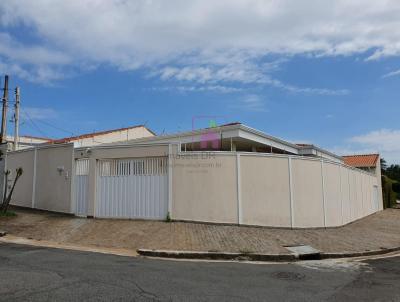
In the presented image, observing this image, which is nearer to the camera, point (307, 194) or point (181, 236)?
point (181, 236)

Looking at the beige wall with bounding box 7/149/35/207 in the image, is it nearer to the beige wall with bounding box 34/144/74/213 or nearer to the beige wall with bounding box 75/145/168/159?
the beige wall with bounding box 34/144/74/213

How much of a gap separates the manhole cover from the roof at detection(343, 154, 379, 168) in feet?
88.6

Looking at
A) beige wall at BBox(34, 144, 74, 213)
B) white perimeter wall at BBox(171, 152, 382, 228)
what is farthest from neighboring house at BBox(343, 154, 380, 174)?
beige wall at BBox(34, 144, 74, 213)

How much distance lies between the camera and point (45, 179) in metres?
17.9

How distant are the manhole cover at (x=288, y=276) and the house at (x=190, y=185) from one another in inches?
220

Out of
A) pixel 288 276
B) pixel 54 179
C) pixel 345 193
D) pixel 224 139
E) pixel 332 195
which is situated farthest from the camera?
pixel 345 193

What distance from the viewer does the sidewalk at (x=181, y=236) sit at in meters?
12.1

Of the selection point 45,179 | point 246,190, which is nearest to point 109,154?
point 45,179

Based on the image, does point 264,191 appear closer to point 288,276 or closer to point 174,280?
point 288,276

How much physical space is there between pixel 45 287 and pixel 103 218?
9.02 metres

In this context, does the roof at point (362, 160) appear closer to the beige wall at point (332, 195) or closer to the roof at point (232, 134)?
the roof at point (232, 134)

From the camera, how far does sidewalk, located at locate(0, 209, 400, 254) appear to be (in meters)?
12.1

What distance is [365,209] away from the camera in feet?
81.4

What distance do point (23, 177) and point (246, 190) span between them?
1102cm
